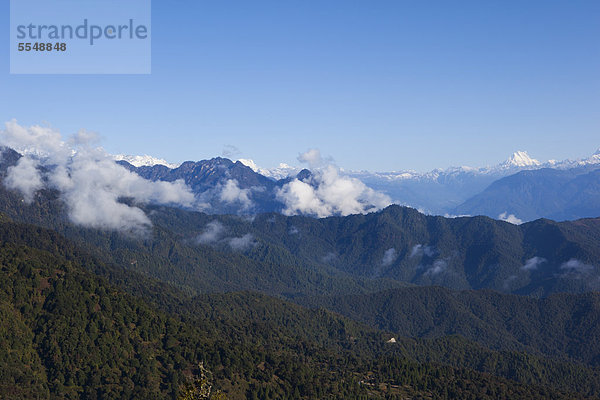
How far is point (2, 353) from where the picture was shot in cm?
19225

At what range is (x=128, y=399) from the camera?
19788 centimetres

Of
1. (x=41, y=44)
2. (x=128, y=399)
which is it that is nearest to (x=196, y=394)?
(x=41, y=44)

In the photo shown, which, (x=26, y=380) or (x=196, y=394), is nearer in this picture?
(x=196, y=394)

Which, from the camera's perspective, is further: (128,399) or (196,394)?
(128,399)

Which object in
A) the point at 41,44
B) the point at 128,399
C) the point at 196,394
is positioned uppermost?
the point at 41,44

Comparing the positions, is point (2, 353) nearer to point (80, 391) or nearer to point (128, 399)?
point (80, 391)

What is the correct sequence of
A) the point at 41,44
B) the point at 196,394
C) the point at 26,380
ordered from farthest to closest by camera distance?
the point at 26,380 < the point at 41,44 < the point at 196,394

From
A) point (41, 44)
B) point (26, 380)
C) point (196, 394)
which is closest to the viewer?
point (196, 394)

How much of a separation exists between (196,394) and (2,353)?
15850cm

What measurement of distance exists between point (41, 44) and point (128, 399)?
127802mm

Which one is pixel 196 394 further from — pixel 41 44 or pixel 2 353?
pixel 2 353

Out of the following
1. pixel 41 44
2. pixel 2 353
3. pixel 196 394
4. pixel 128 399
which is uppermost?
pixel 41 44

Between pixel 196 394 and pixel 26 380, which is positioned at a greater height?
pixel 196 394

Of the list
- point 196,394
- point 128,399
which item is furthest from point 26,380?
point 196,394
